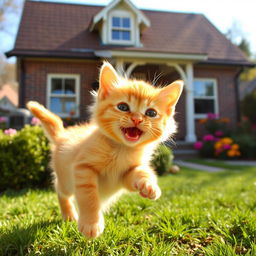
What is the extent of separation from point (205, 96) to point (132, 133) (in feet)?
39.5

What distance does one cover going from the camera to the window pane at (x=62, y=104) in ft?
38.8

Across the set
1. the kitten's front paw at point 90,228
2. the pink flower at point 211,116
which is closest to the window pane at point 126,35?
the pink flower at point 211,116

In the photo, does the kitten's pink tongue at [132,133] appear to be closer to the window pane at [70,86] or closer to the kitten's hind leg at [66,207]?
the kitten's hind leg at [66,207]

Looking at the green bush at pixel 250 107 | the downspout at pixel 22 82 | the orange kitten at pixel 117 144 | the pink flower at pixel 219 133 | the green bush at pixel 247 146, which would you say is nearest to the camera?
the orange kitten at pixel 117 144

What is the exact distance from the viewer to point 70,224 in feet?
7.73

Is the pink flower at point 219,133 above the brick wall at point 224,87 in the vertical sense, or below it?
below

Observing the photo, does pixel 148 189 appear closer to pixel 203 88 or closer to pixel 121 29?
pixel 121 29

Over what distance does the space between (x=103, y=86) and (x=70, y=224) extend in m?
1.30

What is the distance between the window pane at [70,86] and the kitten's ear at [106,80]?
10.2m

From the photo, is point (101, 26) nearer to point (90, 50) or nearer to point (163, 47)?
point (90, 50)

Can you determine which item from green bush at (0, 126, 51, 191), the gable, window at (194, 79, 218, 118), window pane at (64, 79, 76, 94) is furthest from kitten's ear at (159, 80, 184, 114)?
window at (194, 79, 218, 118)

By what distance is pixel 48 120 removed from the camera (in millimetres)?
2777

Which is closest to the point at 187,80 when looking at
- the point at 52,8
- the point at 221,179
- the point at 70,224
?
the point at 221,179

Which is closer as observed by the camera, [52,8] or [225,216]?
[225,216]
